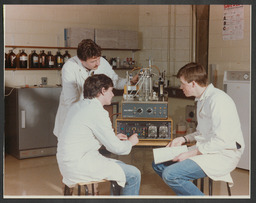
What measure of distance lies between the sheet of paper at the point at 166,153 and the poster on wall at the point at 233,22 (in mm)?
2815

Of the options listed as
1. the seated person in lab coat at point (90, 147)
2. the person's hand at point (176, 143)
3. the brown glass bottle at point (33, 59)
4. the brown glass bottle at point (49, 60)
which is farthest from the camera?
the brown glass bottle at point (49, 60)

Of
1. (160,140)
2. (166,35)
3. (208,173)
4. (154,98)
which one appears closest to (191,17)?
(166,35)

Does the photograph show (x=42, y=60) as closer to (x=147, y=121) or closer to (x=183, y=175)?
(x=147, y=121)

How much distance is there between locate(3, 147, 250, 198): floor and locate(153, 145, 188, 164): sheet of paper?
3.36 feet

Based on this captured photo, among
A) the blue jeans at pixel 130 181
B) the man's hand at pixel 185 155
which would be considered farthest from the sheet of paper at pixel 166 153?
the blue jeans at pixel 130 181

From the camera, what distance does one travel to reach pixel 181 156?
3004 mm

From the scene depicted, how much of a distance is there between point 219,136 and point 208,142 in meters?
0.10

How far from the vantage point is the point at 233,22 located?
544 cm

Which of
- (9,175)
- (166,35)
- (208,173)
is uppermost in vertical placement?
(166,35)

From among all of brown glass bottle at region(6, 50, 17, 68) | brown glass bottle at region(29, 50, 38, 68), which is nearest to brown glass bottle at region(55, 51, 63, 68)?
brown glass bottle at region(29, 50, 38, 68)

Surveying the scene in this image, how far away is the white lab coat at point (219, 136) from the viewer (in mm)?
2869

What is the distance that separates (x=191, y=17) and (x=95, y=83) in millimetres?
3890

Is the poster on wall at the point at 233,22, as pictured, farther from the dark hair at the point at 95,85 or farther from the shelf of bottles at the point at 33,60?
the dark hair at the point at 95,85

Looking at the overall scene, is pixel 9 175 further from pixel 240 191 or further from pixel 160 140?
pixel 240 191
